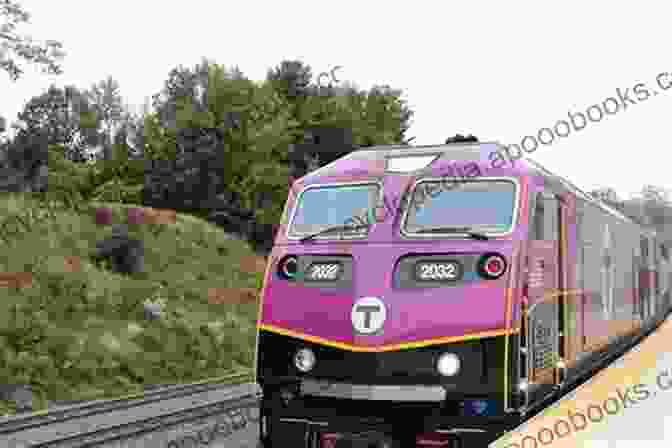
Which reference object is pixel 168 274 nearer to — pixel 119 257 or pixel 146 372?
pixel 119 257

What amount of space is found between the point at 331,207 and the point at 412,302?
1.74 m

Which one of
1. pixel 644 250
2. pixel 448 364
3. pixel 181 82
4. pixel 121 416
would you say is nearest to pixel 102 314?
pixel 121 416

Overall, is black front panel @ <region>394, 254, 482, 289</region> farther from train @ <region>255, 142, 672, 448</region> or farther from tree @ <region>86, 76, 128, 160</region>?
tree @ <region>86, 76, 128, 160</region>

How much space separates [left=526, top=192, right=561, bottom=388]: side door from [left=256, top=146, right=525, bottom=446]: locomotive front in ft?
1.74

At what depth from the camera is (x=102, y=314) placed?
821 inches

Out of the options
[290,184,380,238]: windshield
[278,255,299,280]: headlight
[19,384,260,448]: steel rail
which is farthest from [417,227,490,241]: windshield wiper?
[19,384,260,448]: steel rail

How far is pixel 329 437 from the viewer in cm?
797

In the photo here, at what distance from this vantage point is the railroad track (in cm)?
1157

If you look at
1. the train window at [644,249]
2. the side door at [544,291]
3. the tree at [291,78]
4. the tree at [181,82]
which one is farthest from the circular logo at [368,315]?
the tree at [181,82]

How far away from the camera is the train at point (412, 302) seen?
297 inches

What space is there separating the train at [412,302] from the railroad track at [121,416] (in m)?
3.73

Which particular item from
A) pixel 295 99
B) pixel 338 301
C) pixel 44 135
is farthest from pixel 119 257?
pixel 44 135

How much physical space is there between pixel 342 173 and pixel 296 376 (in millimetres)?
2402

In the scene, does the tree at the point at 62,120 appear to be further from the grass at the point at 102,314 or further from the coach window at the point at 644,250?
the coach window at the point at 644,250
